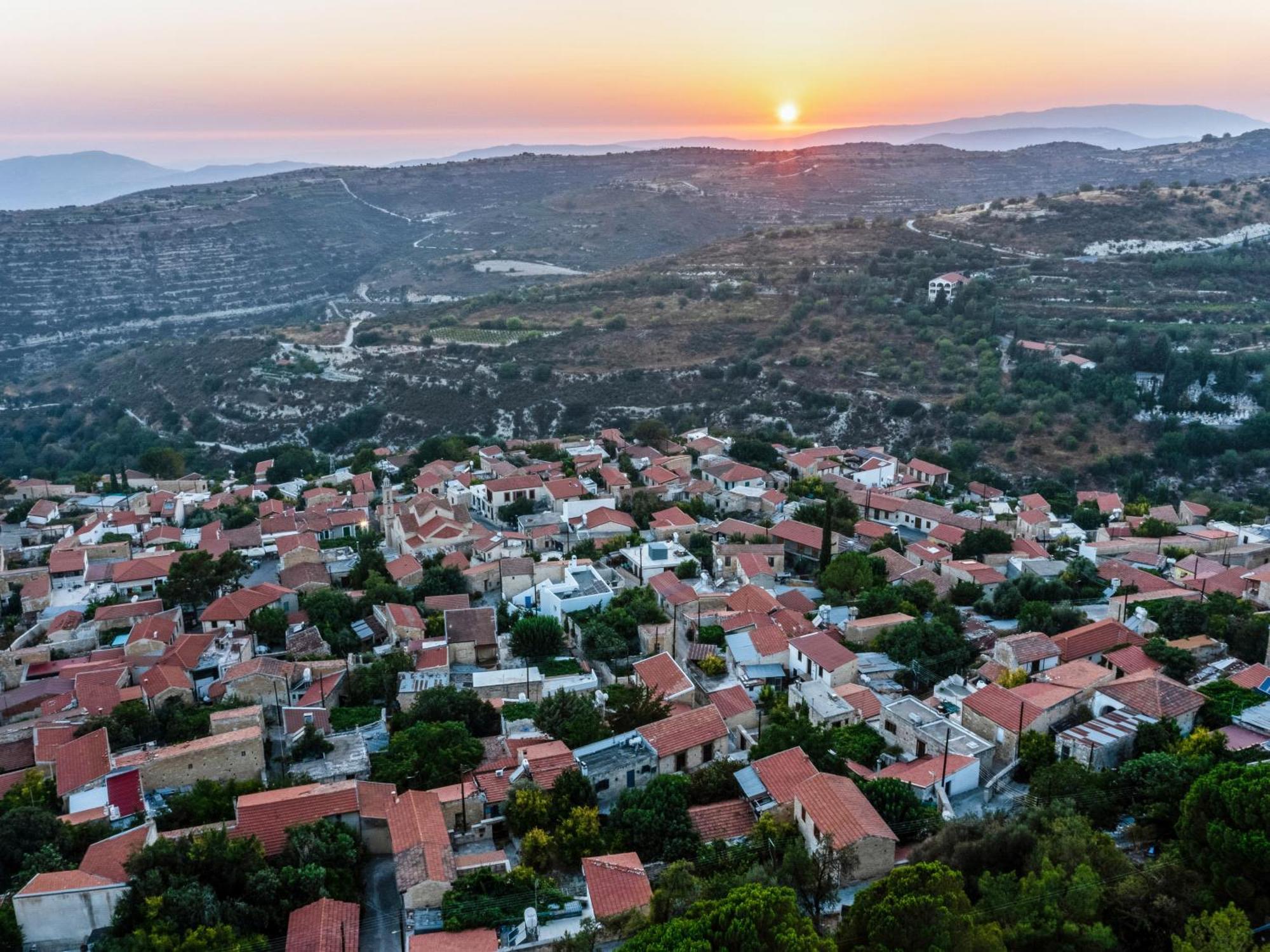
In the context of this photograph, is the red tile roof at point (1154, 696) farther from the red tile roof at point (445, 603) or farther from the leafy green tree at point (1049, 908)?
the red tile roof at point (445, 603)

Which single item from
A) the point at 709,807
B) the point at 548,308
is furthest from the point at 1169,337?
the point at 709,807

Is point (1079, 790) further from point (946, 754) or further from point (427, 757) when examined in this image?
point (427, 757)

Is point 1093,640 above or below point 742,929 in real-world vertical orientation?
below

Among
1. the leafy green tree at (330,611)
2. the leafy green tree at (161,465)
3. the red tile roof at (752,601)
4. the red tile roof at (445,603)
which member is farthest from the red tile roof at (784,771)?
the leafy green tree at (161,465)

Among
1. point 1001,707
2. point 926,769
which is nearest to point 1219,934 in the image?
point 926,769

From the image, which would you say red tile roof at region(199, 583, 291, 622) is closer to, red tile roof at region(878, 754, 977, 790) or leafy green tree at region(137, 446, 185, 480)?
red tile roof at region(878, 754, 977, 790)
